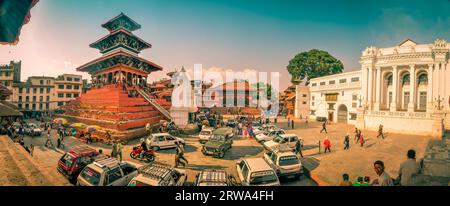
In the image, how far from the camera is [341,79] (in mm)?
29453

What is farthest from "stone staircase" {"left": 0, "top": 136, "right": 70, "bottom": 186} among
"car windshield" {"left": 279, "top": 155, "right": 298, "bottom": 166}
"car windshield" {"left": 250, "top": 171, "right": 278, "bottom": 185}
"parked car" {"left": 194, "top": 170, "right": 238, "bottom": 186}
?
"car windshield" {"left": 279, "top": 155, "right": 298, "bottom": 166}

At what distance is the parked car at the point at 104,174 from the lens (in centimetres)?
610

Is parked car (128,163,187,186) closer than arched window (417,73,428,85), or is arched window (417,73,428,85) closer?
parked car (128,163,187,186)

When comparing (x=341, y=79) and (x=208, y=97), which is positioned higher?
(x=341, y=79)

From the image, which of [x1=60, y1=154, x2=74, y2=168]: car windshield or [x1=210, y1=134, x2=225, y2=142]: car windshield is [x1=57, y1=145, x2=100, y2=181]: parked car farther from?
[x1=210, y1=134, x2=225, y2=142]: car windshield

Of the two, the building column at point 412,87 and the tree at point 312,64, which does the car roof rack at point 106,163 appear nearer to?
the building column at point 412,87

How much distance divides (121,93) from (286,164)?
52.9ft

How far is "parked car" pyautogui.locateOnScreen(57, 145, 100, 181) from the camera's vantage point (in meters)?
7.53

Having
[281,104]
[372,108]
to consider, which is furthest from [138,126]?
[281,104]

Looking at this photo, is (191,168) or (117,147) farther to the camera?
(117,147)

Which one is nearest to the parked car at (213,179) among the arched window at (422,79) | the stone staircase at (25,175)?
the stone staircase at (25,175)

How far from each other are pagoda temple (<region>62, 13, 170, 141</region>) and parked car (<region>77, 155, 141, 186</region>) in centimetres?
832
